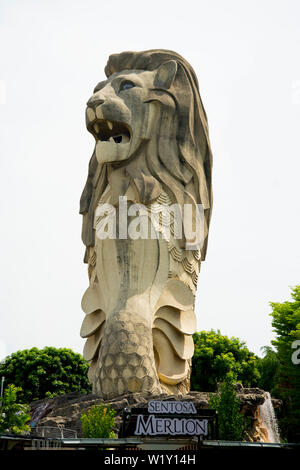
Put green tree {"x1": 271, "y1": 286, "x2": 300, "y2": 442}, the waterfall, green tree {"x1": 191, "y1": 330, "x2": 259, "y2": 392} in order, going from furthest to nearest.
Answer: green tree {"x1": 191, "y1": 330, "x2": 259, "y2": 392} → green tree {"x1": 271, "y1": 286, "x2": 300, "y2": 442} → the waterfall

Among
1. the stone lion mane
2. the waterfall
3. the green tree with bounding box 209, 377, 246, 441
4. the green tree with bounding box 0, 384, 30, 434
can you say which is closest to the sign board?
the green tree with bounding box 209, 377, 246, 441

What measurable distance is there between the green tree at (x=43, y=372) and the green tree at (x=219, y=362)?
605cm

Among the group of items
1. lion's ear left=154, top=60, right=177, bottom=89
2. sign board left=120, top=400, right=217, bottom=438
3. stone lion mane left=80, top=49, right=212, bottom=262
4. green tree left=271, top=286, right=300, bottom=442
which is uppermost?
lion's ear left=154, top=60, right=177, bottom=89

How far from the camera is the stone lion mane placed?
834 inches

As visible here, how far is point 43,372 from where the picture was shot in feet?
108

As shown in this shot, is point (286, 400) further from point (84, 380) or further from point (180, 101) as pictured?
point (180, 101)

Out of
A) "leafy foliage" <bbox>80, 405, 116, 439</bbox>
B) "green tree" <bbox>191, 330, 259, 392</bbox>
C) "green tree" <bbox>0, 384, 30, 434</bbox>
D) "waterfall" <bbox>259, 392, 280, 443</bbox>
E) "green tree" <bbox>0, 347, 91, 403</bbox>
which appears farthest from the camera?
"green tree" <bbox>0, 347, 91, 403</bbox>

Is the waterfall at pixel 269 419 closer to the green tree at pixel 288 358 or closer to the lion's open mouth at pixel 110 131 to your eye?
the green tree at pixel 288 358

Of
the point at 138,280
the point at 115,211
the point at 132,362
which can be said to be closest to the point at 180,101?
the point at 115,211

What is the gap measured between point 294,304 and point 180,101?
9989 millimetres

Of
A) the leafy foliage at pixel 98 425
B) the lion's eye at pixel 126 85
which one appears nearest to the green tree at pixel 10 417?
the leafy foliage at pixel 98 425

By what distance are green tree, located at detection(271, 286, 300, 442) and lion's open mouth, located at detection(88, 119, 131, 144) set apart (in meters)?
9.68

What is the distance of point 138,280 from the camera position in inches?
773

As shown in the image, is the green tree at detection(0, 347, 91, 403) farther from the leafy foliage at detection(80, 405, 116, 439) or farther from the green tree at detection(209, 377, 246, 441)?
the green tree at detection(209, 377, 246, 441)
